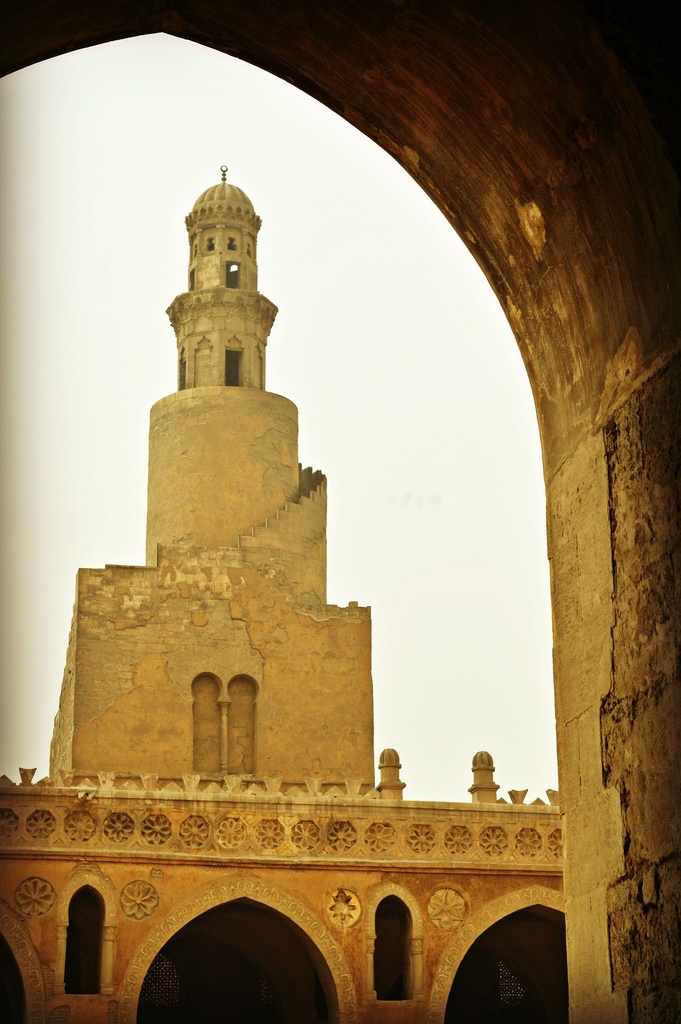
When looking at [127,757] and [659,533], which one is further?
[127,757]

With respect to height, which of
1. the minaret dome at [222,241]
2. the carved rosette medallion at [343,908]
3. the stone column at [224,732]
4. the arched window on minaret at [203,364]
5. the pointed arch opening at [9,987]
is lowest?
the pointed arch opening at [9,987]

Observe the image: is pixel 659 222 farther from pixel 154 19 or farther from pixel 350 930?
pixel 350 930

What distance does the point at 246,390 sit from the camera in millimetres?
30203

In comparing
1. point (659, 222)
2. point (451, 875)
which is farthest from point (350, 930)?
point (659, 222)

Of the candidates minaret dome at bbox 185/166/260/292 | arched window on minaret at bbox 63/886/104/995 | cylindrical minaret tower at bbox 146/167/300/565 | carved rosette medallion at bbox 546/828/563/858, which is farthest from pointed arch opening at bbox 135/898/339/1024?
minaret dome at bbox 185/166/260/292

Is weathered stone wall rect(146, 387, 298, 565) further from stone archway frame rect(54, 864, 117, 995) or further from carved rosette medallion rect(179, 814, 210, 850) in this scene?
stone archway frame rect(54, 864, 117, 995)

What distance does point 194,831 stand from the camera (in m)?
19.0

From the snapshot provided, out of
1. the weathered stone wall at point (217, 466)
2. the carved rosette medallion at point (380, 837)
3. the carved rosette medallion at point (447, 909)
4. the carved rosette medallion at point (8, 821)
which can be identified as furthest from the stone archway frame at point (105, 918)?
the weathered stone wall at point (217, 466)

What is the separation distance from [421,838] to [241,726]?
28.4 ft

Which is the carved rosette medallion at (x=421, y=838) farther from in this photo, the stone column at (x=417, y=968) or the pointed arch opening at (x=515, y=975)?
the pointed arch opening at (x=515, y=975)

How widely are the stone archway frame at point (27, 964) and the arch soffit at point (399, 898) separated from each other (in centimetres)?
379

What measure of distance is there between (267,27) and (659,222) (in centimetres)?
166

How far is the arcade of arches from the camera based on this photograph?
185 inches

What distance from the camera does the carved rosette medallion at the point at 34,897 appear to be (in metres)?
18.3
